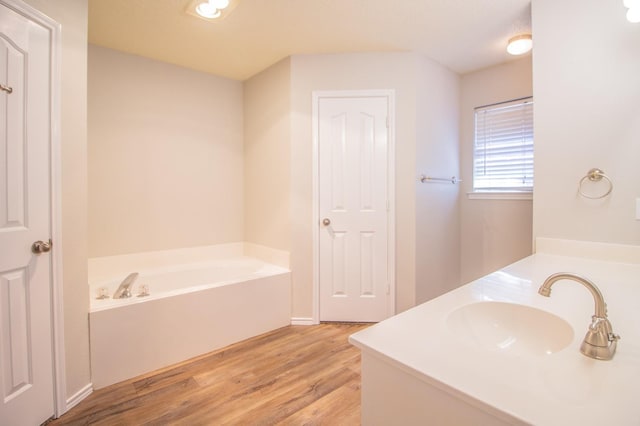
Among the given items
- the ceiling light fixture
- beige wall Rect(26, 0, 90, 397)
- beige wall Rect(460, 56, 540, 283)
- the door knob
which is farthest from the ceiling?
the door knob

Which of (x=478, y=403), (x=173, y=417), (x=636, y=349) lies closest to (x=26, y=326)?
(x=173, y=417)

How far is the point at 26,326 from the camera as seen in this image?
1.53 metres

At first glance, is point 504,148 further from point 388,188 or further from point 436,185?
point 388,188

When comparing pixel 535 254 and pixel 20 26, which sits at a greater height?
pixel 20 26

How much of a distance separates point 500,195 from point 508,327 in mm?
2257

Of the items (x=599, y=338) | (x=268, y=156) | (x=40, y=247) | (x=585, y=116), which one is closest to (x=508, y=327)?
(x=599, y=338)

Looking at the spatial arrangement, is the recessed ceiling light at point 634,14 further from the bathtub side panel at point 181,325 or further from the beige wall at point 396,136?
the bathtub side panel at point 181,325

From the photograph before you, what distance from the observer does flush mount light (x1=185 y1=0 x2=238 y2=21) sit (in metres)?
2.01

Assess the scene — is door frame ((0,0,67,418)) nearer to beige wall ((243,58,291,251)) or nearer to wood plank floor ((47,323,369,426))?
wood plank floor ((47,323,369,426))

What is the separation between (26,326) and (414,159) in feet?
9.08

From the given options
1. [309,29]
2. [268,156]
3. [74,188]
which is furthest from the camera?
[268,156]

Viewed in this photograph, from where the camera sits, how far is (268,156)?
3145mm

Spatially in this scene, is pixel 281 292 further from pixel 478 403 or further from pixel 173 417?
pixel 478 403

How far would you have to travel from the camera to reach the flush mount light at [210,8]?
2006 mm
